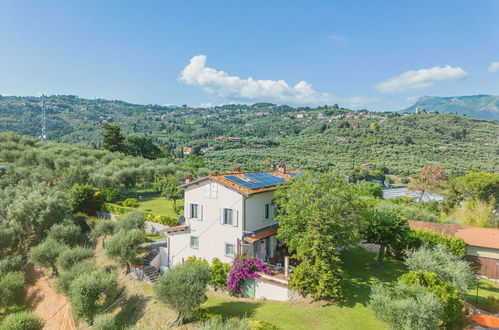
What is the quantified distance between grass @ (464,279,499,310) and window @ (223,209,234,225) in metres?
17.2

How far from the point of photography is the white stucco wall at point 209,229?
23.1m

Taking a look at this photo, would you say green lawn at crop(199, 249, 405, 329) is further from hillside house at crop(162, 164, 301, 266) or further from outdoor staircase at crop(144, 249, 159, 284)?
outdoor staircase at crop(144, 249, 159, 284)

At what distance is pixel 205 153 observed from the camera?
13238 centimetres

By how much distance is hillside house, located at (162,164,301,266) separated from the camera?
22.8 meters

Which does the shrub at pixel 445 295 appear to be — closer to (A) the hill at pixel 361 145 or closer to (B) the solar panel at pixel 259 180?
(B) the solar panel at pixel 259 180

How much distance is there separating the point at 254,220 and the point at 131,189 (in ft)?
144

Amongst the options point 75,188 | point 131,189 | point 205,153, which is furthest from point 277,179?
point 205,153

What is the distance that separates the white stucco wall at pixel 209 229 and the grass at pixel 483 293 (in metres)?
16.5

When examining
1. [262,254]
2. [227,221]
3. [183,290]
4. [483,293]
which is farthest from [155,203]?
[483,293]

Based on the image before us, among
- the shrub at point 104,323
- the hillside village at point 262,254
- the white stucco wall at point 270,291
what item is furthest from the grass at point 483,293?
the shrub at point 104,323

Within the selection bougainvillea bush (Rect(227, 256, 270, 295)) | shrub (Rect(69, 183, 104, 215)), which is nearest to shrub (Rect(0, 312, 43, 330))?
bougainvillea bush (Rect(227, 256, 270, 295))

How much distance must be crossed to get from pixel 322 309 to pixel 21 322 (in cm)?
2326

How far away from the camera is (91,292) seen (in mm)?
21594

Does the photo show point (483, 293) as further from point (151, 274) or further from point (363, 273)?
point (151, 274)
